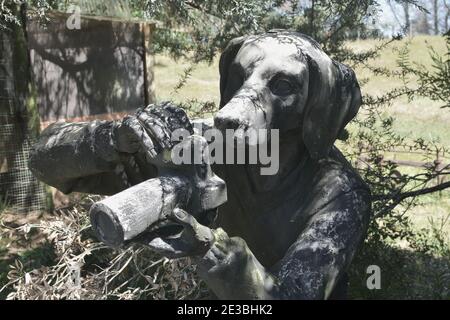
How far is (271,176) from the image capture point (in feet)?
6.15

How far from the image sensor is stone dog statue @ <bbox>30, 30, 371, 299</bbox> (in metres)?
1.55

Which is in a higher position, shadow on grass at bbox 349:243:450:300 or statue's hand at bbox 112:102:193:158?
statue's hand at bbox 112:102:193:158

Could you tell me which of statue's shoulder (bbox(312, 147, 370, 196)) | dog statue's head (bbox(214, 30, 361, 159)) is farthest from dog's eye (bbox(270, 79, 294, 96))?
statue's shoulder (bbox(312, 147, 370, 196))

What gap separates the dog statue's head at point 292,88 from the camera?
1677 mm

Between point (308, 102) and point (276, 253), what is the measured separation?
0.50 metres

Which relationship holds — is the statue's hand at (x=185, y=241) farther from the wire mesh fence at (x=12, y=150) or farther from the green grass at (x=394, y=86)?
the green grass at (x=394, y=86)

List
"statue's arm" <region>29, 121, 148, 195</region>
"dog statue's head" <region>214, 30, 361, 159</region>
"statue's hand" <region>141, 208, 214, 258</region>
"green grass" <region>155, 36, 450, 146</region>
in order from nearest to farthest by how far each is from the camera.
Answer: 1. "statue's hand" <region>141, 208, 214, 258</region>
2. "dog statue's head" <region>214, 30, 361, 159</region>
3. "statue's arm" <region>29, 121, 148, 195</region>
4. "green grass" <region>155, 36, 450, 146</region>

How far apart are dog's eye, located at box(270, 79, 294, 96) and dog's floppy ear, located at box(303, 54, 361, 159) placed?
2.9 inches

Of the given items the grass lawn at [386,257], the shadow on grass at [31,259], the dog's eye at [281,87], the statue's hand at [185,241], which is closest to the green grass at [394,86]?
the grass lawn at [386,257]

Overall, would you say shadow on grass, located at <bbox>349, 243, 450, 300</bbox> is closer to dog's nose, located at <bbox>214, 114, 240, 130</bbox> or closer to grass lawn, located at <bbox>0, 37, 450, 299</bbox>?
grass lawn, located at <bbox>0, 37, 450, 299</bbox>

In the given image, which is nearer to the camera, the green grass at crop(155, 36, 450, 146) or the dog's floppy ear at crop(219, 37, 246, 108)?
the dog's floppy ear at crop(219, 37, 246, 108)

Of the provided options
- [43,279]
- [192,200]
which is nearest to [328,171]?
[192,200]

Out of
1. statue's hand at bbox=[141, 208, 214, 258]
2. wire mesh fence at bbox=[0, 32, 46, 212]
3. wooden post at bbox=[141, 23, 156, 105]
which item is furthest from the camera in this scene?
wooden post at bbox=[141, 23, 156, 105]
